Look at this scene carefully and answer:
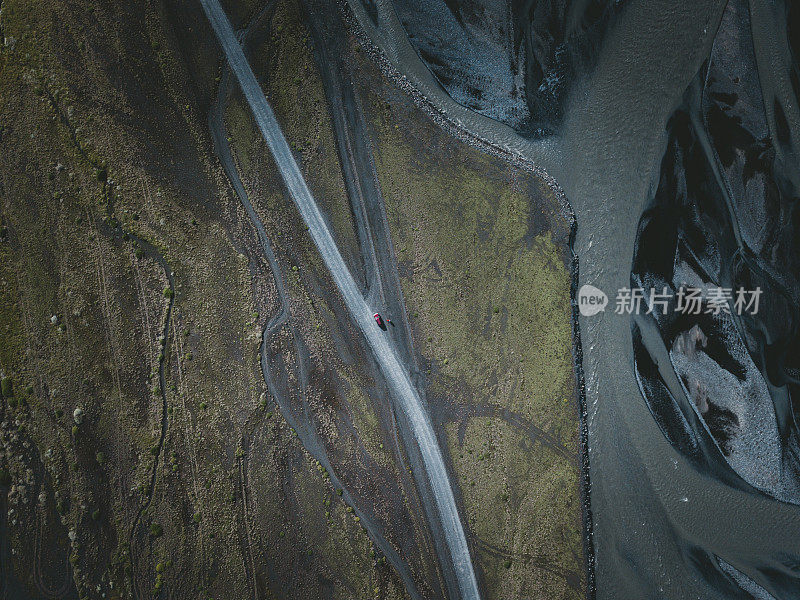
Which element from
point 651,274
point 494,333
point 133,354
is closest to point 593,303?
point 651,274

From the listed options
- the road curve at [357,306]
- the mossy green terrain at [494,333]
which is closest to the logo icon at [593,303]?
the mossy green terrain at [494,333]

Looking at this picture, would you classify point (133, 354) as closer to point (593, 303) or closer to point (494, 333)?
point (494, 333)

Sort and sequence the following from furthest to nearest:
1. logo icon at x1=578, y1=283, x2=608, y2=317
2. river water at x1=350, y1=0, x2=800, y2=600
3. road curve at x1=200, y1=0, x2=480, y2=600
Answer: logo icon at x1=578, y1=283, x2=608, y2=317 → road curve at x1=200, y1=0, x2=480, y2=600 → river water at x1=350, y1=0, x2=800, y2=600

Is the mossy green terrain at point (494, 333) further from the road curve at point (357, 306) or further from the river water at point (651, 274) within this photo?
the river water at point (651, 274)

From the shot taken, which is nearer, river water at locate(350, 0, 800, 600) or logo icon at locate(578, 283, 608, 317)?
river water at locate(350, 0, 800, 600)

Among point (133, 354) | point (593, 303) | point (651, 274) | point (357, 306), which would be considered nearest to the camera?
point (133, 354)

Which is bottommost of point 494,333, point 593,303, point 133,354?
point 494,333

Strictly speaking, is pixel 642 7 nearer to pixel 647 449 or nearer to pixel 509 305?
pixel 509 305

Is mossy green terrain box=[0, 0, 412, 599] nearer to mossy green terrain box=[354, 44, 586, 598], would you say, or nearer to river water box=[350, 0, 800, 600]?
mossy green terrain box=[354, 44, 586, 598]

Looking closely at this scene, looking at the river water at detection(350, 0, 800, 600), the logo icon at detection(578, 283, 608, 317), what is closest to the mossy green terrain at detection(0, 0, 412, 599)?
the river water at detection(350, 0, 800, 600)
